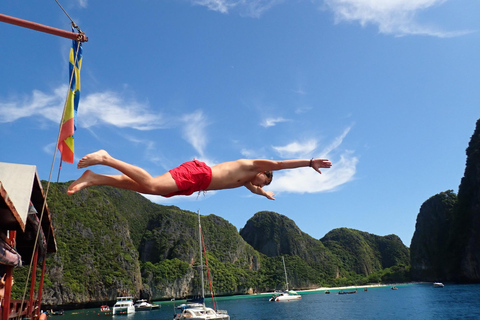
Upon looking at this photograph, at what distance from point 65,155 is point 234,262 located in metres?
158

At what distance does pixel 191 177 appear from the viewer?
2719 mm

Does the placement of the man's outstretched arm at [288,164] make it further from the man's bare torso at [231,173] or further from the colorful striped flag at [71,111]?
the colorful striped flag at [71,111]

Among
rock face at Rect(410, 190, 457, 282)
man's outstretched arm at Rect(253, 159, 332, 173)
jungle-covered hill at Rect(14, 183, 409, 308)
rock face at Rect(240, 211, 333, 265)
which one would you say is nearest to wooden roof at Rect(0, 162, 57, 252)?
man's outstretched arm at Rect(253, 159, 332, 173)

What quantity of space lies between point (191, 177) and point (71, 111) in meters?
2.02

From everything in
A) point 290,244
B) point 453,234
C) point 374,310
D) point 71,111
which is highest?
point 290,244

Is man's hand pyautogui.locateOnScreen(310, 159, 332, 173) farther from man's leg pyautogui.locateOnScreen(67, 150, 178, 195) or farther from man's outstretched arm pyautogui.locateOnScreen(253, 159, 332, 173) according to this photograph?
man's leg pyautogui.locateOnScreen(67, 150, 178, 195)

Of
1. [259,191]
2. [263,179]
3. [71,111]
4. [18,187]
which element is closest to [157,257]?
[18,187]

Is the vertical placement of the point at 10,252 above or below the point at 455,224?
below

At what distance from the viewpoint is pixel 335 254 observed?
19725cm

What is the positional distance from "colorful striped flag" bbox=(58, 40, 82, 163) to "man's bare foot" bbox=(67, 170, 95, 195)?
0.98 metres

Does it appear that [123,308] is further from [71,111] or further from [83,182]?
[83,182]

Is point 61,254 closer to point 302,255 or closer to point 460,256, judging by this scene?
point 460,256

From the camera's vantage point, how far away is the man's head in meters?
3.12

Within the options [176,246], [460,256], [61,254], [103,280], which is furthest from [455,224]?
[61,254]
